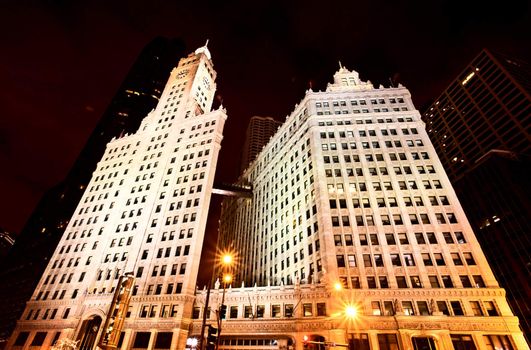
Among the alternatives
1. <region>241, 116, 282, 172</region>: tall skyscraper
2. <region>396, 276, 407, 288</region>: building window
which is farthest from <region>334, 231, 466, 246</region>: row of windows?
<region>241, 116, 282, 172</region>: tall skyscraper

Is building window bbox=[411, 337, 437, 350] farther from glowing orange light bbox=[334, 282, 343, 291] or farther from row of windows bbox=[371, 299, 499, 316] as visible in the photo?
glowing orange light bbox=[334, 282, 343, 291]

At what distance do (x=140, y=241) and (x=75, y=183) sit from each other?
64018 mm

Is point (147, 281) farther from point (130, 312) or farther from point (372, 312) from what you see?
point (372, 312)

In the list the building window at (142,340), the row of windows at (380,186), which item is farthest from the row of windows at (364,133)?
the building window at (142,340)

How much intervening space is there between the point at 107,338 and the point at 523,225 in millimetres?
89749

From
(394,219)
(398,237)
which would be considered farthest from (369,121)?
(398,237)

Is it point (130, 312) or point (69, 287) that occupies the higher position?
point (69, 287)

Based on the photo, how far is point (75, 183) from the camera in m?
102

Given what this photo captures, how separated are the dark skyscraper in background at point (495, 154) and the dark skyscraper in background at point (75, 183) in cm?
11845

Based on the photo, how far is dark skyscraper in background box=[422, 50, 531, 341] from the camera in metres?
71.2

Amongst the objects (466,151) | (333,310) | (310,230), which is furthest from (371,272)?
(466,151)

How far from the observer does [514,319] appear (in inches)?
1403

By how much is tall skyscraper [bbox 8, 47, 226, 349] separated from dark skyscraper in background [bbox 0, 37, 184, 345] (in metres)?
30.7

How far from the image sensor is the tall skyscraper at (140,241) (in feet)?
153
